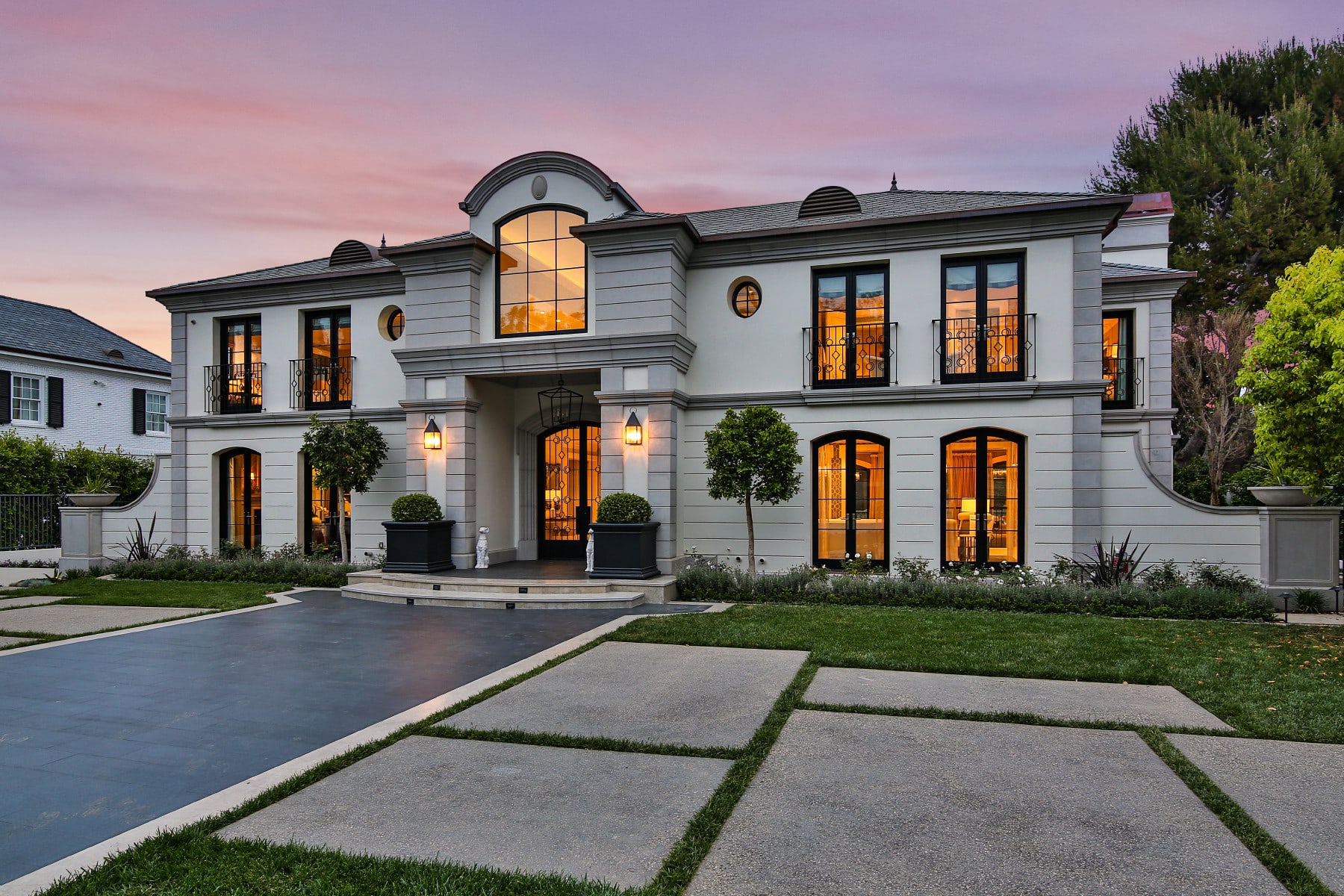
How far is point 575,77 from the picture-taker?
12750 mm

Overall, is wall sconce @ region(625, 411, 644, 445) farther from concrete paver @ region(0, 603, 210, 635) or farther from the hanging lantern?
concrete paver @ region(0, 603, 210, 635)

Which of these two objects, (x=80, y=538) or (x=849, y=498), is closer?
(x=849, y=498)

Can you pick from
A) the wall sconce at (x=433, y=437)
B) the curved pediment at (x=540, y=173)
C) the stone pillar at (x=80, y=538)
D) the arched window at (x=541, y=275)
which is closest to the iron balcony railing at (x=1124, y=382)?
the curved pediment at (x=540, y=173)

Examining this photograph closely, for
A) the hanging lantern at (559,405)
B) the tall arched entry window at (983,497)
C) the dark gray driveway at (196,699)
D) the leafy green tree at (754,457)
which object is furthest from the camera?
the hanging lantern at (559,405)

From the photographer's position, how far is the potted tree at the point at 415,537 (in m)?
12.0

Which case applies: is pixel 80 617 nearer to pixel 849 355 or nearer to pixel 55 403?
pixel 849 355

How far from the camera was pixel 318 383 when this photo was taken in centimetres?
1479

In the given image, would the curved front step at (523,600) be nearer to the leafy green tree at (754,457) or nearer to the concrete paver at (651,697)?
the leafy green tree at (754,457)

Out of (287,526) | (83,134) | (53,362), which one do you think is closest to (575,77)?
(83,134)

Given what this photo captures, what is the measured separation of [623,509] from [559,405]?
145 inches

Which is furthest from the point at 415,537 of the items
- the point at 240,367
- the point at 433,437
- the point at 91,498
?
the point at 91,498

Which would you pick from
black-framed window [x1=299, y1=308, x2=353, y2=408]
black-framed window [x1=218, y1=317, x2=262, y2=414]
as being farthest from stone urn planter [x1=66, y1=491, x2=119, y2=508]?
black-framed window [x1=299, y1=308, x2=353, y2=408]

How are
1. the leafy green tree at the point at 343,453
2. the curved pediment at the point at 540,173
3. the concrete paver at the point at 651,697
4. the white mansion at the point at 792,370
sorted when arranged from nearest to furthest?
the concrete paver at the point at 651,697 < the white mansion at the point at 792,370 < the curved pediment at the point at 540,173 < the leafy green tree at the point at 343,453

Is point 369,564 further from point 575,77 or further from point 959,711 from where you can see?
point 959,711
